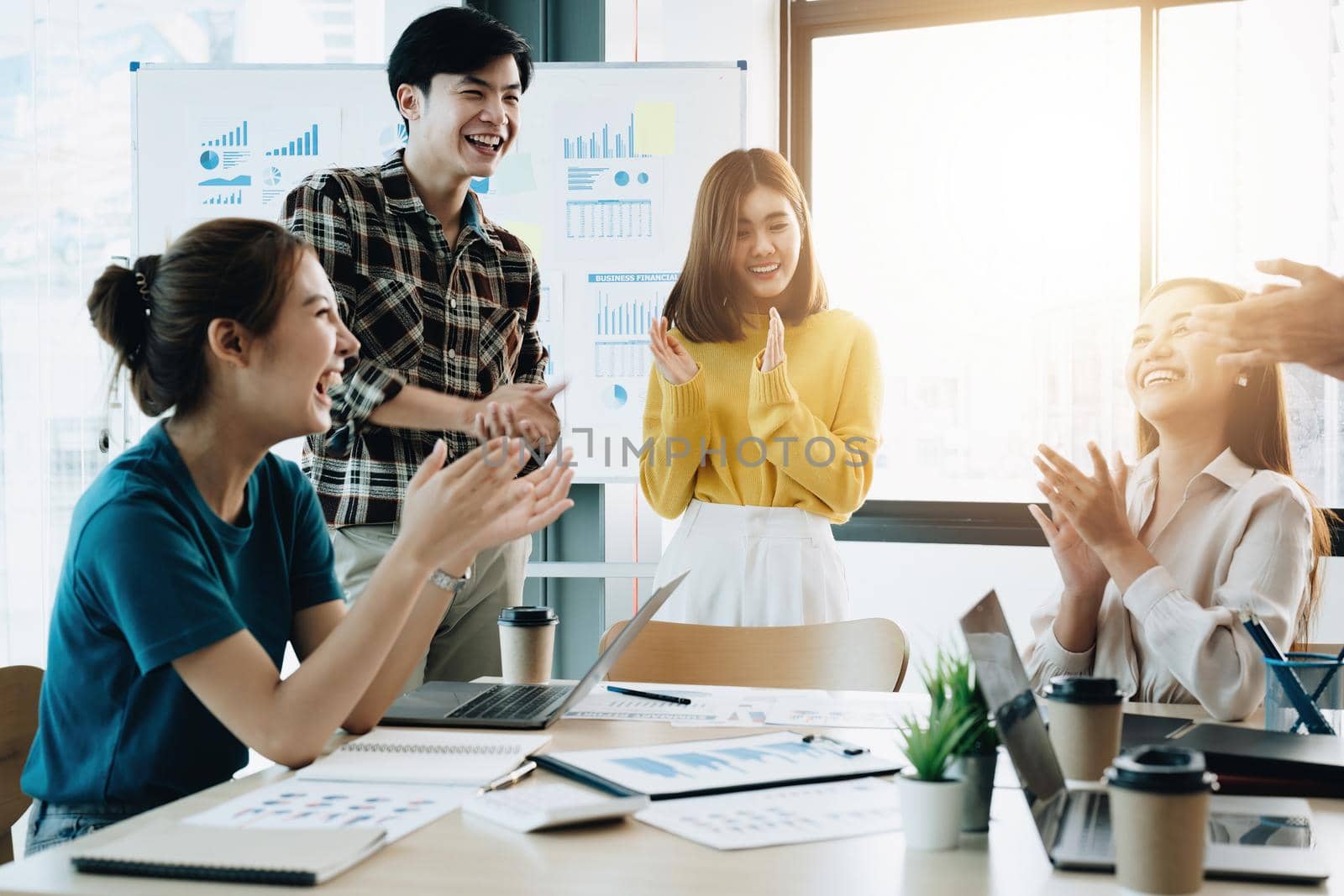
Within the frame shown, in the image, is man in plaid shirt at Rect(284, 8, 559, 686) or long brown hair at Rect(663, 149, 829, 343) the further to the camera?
long brown hair at Rect(663, 149, 829, 343)

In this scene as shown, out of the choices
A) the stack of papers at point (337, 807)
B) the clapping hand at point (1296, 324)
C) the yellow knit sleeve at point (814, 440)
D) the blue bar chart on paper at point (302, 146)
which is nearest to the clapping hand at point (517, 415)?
the yellow knit sleeve at point (814, 440)

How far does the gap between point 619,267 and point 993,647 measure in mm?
2315

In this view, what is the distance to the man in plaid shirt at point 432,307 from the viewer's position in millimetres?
2129

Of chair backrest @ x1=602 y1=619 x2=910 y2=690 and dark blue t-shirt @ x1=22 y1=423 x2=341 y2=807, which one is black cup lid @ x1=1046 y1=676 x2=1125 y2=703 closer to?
chair backrest @ x1=602 y1=619 x2=910 y2=690

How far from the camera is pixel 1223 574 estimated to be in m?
1.70

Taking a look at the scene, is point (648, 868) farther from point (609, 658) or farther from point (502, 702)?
point (502, 702)

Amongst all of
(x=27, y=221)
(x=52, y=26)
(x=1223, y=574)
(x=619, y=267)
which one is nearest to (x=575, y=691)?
(x=1223, y=574)

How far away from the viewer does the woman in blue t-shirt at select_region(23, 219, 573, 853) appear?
48.7 inches

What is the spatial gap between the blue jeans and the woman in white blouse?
A: 121 cm

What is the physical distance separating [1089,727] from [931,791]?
31 centimetres

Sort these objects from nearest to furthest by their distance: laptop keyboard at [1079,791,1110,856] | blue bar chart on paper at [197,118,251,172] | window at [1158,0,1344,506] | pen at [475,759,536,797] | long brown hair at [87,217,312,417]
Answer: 1. laptop keyboard at [1079,791,1110,856]
2. pen at [475,759,536,797]
3. long brown hair at [87,217,312,417]
4. blue bar chart on paper at [197,118,251,172]
5. window at [1158,0,1344,506]

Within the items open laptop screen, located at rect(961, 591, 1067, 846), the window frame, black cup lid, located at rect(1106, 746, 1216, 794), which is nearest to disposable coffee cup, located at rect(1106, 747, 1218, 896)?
black cup lid, located at rect(1106, 746, 1216, 794)

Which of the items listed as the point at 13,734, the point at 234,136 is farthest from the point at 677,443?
the point at 234,136

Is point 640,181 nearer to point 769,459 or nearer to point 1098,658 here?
point 769,459
